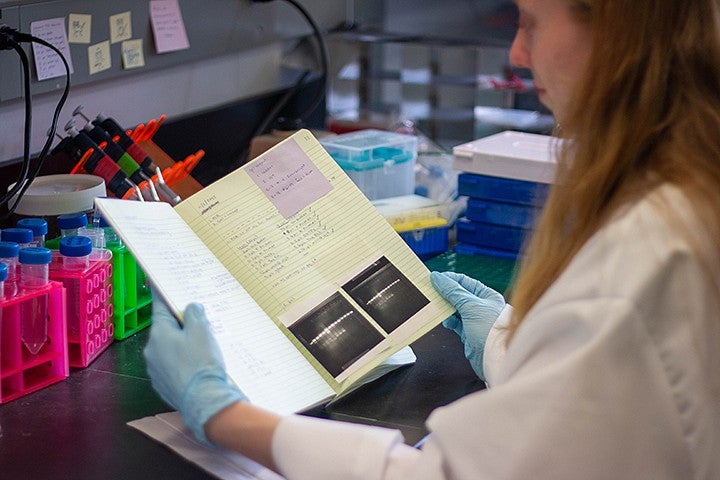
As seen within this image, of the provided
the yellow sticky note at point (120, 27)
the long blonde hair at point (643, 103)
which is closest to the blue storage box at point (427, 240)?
the yellow sticky note at point (120, 27)

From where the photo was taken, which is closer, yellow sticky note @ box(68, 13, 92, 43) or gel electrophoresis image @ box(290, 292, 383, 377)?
gel electrophoresis image @ box(290, 292, 383, 377)

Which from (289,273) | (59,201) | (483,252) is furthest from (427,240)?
(59,201)

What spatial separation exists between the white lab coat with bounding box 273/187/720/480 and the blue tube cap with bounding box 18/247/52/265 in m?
0.67

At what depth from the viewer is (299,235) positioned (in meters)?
1.49

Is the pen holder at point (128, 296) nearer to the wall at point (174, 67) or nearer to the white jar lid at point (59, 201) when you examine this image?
the white jar lid at point (59, 201)

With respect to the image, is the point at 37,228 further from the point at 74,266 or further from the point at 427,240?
the point at 427,240

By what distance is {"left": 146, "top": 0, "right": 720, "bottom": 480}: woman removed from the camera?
901mm

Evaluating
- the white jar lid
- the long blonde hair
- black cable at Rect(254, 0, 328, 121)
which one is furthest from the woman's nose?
black cable at Rect(254, 0, 328, 121)

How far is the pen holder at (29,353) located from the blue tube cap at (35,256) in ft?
0.13

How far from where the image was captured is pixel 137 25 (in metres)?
2.14

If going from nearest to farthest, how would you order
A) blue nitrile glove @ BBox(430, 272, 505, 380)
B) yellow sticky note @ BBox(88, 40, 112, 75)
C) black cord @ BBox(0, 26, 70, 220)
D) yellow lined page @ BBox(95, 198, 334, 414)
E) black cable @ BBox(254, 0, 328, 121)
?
yellow lined page @ BBox(95, 198, 334, 414)
blue nitrile glove @ BBox(430, 272, 505, 380)
black cord @ BBox(0, 26, 70, 220)
yellow sticky note @ BBox(88, 40, 112, 75)
black cable @ BBox(254, 0, 328, 121)

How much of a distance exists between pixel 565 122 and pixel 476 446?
344 millimetres

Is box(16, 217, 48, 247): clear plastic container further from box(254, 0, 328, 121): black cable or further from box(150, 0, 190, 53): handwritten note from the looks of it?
box(254, 0, 328, 121): black cable

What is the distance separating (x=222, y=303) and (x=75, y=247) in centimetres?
24
